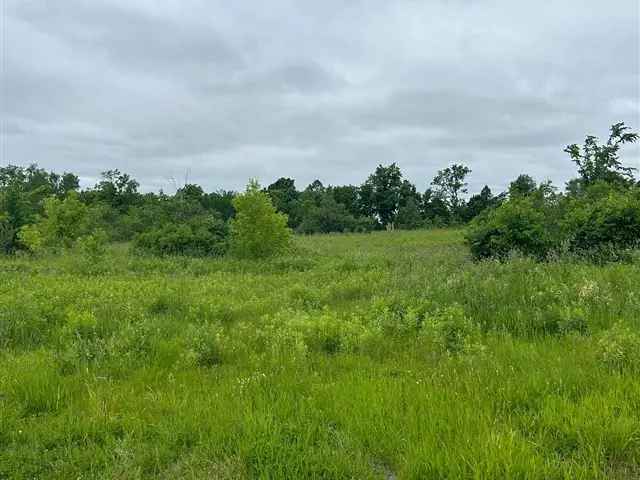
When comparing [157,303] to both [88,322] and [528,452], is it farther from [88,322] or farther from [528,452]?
[528,452]

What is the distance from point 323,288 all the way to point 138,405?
5.75 meters

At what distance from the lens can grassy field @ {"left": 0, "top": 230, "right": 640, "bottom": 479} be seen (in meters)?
2.78

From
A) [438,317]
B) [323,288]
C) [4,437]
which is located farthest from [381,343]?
[323,288]

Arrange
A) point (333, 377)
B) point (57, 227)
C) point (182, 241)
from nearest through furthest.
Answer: point (333, 377) < point (182, 241) < point (57, 227)

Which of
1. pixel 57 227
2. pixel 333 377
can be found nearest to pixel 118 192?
pixel 57 227

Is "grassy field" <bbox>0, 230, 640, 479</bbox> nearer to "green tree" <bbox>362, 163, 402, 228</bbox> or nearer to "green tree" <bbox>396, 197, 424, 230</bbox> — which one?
"green tree" <bbox>396, 197, 424, 230</bbox>

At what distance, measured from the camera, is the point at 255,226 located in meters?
15.8

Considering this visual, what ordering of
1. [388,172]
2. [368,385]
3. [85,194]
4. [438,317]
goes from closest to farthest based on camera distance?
[368,385] < [438,317] < [85,194] < [388,172]

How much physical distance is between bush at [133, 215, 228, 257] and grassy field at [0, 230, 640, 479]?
10883mm

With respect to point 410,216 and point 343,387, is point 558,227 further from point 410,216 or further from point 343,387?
point 410,216

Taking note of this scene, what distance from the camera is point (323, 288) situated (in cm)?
915

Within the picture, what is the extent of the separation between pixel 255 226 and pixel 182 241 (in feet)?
13.9

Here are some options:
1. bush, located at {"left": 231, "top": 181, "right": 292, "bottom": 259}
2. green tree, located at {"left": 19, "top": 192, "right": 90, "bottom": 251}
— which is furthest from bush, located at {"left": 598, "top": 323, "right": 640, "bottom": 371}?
green tree, located at {"left": 19, "top": 192, "right": 90, "bottom": 251}

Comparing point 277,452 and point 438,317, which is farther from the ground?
point 438,317
